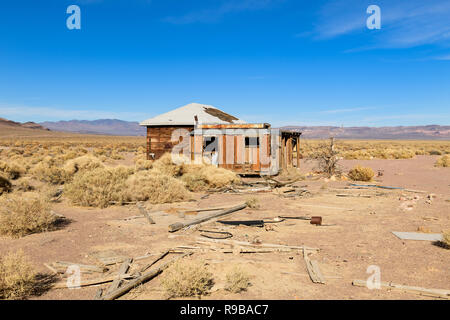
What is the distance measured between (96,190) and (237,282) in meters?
6.87

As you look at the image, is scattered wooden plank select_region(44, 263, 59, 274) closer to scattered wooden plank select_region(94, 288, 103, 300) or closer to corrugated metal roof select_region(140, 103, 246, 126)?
scattered wooden plank select_region(94, 288, 103, 300)

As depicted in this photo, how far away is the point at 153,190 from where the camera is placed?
415 inches

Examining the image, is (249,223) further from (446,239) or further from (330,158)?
(330,158)

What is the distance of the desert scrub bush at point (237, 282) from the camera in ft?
13.7

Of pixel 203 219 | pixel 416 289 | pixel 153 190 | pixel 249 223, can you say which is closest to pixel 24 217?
pixel 203 219

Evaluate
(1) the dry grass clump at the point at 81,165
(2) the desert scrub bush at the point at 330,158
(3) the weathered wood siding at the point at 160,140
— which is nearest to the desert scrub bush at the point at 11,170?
(1) the dry grass clump at the point at 81,165

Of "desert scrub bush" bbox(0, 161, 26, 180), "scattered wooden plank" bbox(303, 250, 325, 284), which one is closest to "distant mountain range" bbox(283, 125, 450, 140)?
"desert scrub bush" bbox(0, 161, 26, 180)

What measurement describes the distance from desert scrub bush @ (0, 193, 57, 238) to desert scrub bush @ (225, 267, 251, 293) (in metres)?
4.71

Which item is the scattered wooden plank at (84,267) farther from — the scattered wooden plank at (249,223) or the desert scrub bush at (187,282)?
the scattered wooden plank at (249,223)
